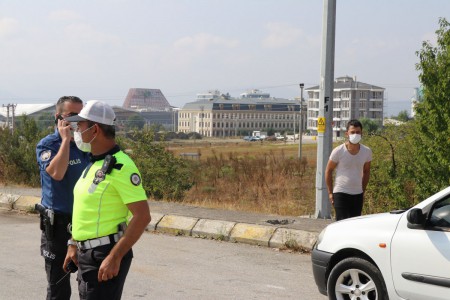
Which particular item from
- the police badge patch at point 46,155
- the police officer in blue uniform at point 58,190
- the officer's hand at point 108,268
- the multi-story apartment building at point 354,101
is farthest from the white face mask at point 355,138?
the multi-story apartment building at point 354,101

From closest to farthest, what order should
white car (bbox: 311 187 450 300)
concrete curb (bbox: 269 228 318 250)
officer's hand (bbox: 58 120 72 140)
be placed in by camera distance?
officer's hand (bbox: 58 120 72 140)
white car (bbox: 311 187 450 300)
concrete curb (bbox: 269 228 318 250)

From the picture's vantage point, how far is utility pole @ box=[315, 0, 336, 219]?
1122 cm

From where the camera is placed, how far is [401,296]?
5699 mm

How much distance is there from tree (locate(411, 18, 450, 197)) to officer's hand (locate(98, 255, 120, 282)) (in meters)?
A: 8.72

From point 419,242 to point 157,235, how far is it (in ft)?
20.0

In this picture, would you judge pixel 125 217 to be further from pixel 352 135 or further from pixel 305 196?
pixel 305 196

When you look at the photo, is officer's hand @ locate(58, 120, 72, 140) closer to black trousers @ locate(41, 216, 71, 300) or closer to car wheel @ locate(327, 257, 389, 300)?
black trousers @ locate(41, 216, 71, 300)

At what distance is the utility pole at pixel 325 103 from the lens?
11219mm

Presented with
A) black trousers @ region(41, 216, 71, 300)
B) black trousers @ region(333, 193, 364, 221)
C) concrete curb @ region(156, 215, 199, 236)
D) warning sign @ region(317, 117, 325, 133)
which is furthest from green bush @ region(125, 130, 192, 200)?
black trousers @ region(41, 216, 71, 300)

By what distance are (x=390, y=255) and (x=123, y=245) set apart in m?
2.85

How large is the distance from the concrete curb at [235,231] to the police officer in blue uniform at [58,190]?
5004mm

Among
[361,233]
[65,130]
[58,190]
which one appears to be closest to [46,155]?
[58,190]

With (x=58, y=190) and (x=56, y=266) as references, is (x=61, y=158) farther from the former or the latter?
(x=56, y=266)

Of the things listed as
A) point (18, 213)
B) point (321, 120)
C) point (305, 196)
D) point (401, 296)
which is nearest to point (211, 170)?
point (305, 196)
